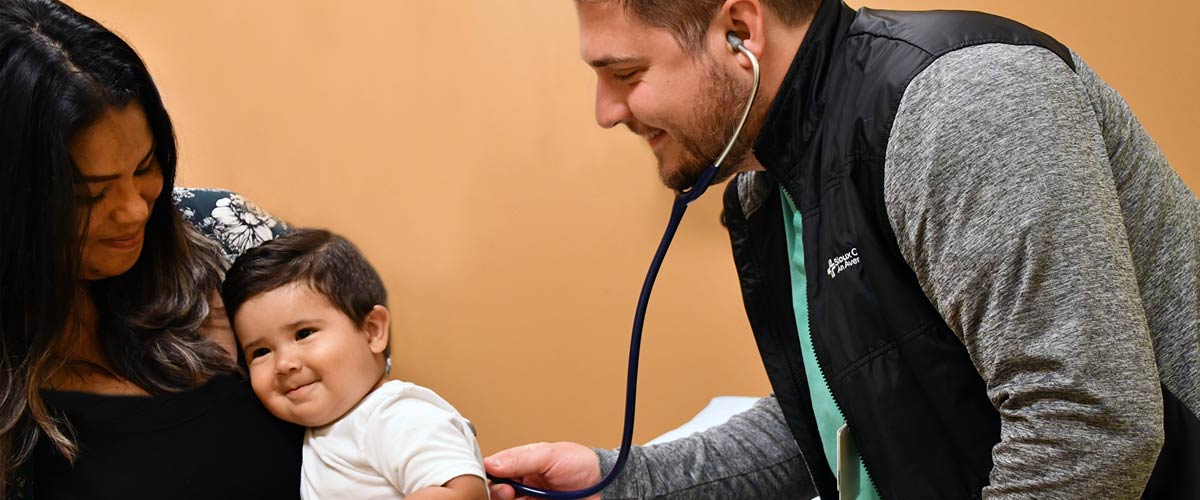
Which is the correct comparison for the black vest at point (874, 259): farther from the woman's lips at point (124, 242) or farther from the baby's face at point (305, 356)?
the woman's lips at point (124, 242)

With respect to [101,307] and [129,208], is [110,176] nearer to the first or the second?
[129,208]

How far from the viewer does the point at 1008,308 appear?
96 cm

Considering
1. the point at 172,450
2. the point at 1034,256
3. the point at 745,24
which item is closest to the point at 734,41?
the point at 745,24

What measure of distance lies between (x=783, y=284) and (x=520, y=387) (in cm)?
115

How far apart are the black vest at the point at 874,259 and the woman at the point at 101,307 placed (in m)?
0.79

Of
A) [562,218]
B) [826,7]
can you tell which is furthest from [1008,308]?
[562,218]

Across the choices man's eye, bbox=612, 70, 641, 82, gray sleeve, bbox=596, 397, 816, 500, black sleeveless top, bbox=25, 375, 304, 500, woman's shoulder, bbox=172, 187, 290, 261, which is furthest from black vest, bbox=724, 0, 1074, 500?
woman's shoulder, bbox=172, 187, 290, 261

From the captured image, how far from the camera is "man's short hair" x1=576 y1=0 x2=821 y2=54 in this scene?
1.18 m

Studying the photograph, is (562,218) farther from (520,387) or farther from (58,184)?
(58,184)

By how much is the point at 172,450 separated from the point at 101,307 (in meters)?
0.25

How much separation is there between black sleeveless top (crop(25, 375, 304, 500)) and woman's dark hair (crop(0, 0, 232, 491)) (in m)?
0.03

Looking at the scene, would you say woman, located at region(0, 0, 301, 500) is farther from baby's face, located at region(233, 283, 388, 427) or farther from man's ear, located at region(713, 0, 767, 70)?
man's ear, located at region(713, 0, 767, 70)

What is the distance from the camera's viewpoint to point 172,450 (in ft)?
4.51

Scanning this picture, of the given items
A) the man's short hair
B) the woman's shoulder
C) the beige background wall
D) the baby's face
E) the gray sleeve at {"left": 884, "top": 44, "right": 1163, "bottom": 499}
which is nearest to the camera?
the gray sleeve at {"left": 884, "top": 44, "right": 1163, "bottom": 499}
